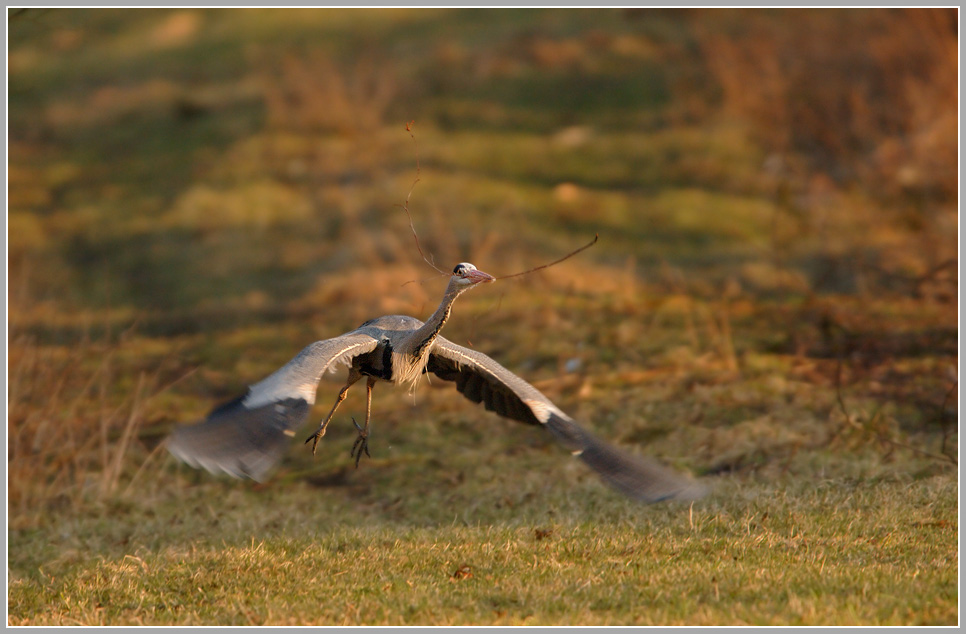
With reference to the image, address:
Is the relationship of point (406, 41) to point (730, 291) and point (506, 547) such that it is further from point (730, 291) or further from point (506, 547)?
point (506, 547)

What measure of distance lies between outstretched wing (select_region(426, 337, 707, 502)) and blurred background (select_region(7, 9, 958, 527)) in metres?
0.86

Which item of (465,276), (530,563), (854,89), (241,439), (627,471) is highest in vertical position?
(854,89)

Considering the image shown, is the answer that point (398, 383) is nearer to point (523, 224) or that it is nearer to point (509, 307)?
point (509, 307)

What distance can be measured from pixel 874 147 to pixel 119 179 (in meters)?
12.4

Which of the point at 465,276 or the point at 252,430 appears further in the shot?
the point at 465,276

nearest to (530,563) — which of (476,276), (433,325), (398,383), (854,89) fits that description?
(398,383)

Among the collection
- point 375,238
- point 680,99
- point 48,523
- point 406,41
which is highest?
point 406,41

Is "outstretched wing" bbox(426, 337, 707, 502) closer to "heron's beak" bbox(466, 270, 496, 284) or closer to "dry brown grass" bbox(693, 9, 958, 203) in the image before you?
"heron's beak" bbox(466, 270, 496, 284)

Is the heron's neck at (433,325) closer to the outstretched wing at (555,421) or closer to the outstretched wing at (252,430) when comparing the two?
the outstretched wing at (555,421)

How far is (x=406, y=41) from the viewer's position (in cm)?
2294

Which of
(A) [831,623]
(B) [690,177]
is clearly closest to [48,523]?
(A) [831,623]

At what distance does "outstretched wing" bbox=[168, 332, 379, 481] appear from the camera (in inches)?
190

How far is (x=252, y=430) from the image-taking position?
Result: 16.2 ft

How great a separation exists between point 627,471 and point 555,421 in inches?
19.3
